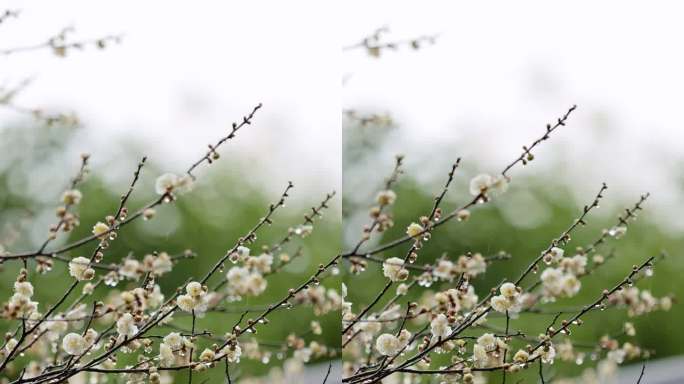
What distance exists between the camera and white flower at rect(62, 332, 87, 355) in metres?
1.22

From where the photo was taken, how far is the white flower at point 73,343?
1.22m

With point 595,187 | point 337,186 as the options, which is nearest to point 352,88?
point 337,186

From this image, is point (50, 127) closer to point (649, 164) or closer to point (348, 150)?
point (348, 150)

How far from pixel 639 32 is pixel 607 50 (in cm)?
11

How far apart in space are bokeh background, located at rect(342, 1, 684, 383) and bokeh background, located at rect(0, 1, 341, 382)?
0.15 meters

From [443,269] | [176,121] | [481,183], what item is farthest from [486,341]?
[176,121]

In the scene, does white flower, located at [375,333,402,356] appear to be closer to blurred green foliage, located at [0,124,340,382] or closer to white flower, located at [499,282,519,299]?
white flower, located at [499,282,519,299]

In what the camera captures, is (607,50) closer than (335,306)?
No

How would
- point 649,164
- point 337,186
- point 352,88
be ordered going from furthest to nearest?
point 649,164 → point 337,186 → point 352,88

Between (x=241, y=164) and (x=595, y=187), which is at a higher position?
(x=241, y=164)

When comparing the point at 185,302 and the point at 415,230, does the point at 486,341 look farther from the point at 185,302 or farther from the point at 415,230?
the point at 185,302

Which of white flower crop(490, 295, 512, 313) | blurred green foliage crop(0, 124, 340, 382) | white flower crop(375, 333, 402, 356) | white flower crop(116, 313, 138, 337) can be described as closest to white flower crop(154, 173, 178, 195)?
white flower crop(116, 313, 138, 337)

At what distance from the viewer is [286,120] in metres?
1.83

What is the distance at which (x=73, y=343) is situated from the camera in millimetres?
1227
